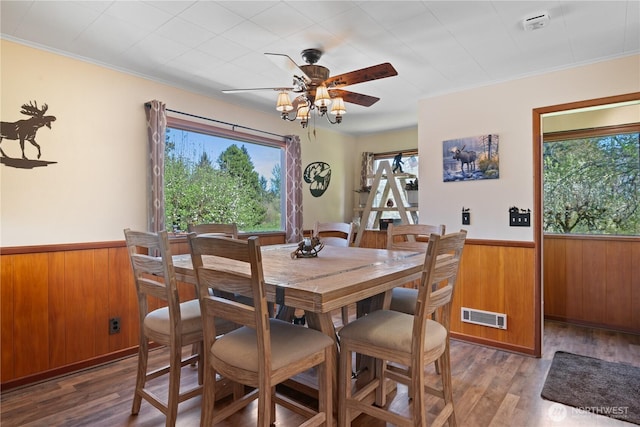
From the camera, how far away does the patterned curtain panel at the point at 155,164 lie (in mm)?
2961

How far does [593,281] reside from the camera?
3.63 metres

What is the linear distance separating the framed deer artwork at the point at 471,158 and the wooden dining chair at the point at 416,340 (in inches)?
67.4

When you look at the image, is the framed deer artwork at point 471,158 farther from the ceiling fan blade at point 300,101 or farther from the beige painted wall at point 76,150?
the beige painted wall at point 76,150

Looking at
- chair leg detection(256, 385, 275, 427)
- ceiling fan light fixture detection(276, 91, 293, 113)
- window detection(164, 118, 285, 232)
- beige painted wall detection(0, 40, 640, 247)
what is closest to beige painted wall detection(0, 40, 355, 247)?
beige painted wall detection(0, 40, 640, 247)

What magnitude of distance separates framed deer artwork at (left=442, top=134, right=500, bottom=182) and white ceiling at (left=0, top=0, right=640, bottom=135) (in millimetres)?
553

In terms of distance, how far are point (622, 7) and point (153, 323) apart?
318 centimetres

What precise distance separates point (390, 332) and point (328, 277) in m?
0.40

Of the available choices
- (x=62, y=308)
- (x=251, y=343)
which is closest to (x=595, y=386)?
(x=251, y=343)

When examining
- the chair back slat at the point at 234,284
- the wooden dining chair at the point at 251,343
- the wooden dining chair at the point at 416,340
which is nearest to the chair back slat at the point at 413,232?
the wooden dining chair at the point at 416,340

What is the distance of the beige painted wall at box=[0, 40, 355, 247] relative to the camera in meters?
2.38

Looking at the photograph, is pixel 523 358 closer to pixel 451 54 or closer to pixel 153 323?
pixel 451 54

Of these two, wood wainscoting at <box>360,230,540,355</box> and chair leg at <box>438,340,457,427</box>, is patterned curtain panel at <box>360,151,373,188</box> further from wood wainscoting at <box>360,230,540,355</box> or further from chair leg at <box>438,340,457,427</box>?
chair leg at <box>438,340,457,427</box>

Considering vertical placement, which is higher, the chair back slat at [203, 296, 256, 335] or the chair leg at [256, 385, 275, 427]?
the chair back slat at [203, 296, 256, 335]

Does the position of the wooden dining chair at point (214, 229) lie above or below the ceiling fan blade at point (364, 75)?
below
